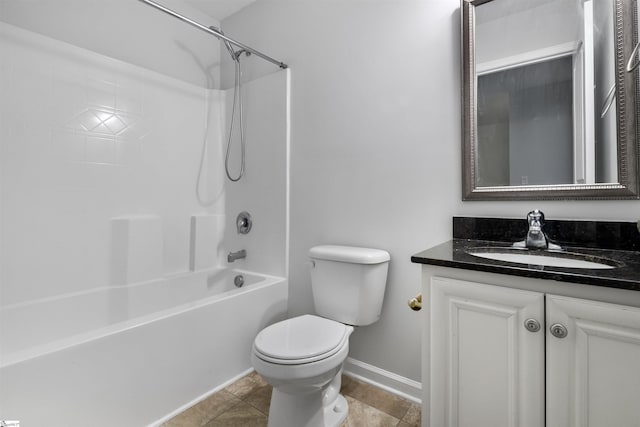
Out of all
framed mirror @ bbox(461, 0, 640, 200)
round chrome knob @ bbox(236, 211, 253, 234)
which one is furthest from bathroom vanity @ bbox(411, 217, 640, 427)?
round chrome knob @ bbox(236, 211, 253, 234)

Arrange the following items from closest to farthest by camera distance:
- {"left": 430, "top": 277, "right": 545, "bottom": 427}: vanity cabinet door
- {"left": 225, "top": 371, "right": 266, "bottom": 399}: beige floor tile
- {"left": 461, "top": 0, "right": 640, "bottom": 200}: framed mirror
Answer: {"left": 430, "top": 277, "right": 545, "bottom": 427}: vanity cabinet door → {"left": 461, "top": 0, "right": 640, "bottom": 200}: framed mirror → {"left": 225, "top": 371, "right": 266, "bottom": 399}: beige floor tile

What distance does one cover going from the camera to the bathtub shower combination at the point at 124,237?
1.23 metres

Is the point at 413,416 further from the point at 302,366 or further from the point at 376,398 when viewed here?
the point at 302,366

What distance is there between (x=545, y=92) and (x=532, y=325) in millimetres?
949

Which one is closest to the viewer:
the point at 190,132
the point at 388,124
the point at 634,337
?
the point at 634,337

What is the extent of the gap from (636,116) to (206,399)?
83.3 inches

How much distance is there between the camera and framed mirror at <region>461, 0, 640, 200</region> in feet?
3.61

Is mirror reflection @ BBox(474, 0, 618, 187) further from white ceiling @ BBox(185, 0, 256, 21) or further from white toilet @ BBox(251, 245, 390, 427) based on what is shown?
white ceiling @ BBox(185, 0, 256, 21)

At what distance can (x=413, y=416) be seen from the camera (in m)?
1.44

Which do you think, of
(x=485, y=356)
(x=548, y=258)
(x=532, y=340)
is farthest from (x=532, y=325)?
(x=548, y=258)

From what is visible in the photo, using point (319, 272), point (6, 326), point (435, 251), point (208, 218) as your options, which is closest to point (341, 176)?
point (319, 272)

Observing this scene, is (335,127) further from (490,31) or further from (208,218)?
(208,218)

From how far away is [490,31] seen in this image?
1331 millimetres

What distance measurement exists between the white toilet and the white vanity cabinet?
39 centimetres
